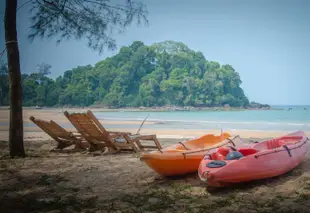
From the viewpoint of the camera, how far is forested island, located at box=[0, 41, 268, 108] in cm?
5400

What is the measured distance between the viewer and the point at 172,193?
3.19m

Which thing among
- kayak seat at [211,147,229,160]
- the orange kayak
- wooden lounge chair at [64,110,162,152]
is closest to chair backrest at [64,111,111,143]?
wooden lounge chair at [64,110,162,152]

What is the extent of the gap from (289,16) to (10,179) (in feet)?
143

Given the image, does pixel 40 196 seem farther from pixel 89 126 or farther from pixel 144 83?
pixel 144 83

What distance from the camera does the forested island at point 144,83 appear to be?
2126 inches

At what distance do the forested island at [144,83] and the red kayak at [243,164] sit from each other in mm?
47126

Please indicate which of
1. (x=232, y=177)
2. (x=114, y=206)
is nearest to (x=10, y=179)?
(x=114, y=206)

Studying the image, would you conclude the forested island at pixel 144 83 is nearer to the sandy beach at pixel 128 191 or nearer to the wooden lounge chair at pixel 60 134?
the wooden lounge chair at pixel 60 134

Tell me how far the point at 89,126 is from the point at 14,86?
1.44 metres

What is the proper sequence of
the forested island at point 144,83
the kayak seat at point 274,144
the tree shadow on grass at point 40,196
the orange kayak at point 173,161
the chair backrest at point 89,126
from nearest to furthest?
the tree shadow on grass at point 40,196, the orange kayak at point 173,161, the kayak seat at point 274,144, the chair backrest at point 89,126, the forested island at point 144,83

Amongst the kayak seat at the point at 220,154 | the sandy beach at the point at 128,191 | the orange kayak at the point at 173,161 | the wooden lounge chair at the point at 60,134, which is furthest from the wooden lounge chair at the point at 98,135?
the kayak seat at the point at 220,154

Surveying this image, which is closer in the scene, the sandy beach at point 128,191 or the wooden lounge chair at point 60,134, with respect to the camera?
the sandy beach at point 128,191

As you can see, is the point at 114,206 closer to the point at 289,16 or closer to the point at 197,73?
the point at 289,16

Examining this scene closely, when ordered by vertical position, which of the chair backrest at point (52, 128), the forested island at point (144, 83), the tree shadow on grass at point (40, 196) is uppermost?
the forested island at point (144, 83)
